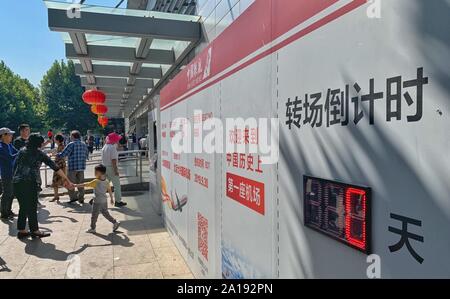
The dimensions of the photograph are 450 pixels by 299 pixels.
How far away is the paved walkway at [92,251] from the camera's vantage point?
14.4ft

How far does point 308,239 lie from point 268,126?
779mm

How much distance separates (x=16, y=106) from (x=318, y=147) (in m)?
38.6

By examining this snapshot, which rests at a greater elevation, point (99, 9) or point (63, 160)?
point (99, 9)

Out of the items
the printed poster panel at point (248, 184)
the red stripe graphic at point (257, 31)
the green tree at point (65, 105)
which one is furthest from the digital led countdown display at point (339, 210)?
the green tree at point (65, 105)

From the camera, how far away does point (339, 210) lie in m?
1.60

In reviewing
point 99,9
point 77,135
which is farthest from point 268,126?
point 77,135

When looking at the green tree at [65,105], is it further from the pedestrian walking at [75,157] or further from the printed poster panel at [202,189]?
the printed poster panel at [202,189]

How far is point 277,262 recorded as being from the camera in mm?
2205

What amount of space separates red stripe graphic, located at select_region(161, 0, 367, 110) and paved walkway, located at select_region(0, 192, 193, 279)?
236cm

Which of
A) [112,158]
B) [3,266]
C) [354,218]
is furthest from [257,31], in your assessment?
[112,158]

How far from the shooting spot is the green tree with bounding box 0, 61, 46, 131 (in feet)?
105

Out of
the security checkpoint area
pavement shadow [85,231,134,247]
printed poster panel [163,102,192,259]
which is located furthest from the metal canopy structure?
pavement shadow [85,231,134,247]

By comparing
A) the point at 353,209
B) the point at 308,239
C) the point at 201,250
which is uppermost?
the point at 353,209
